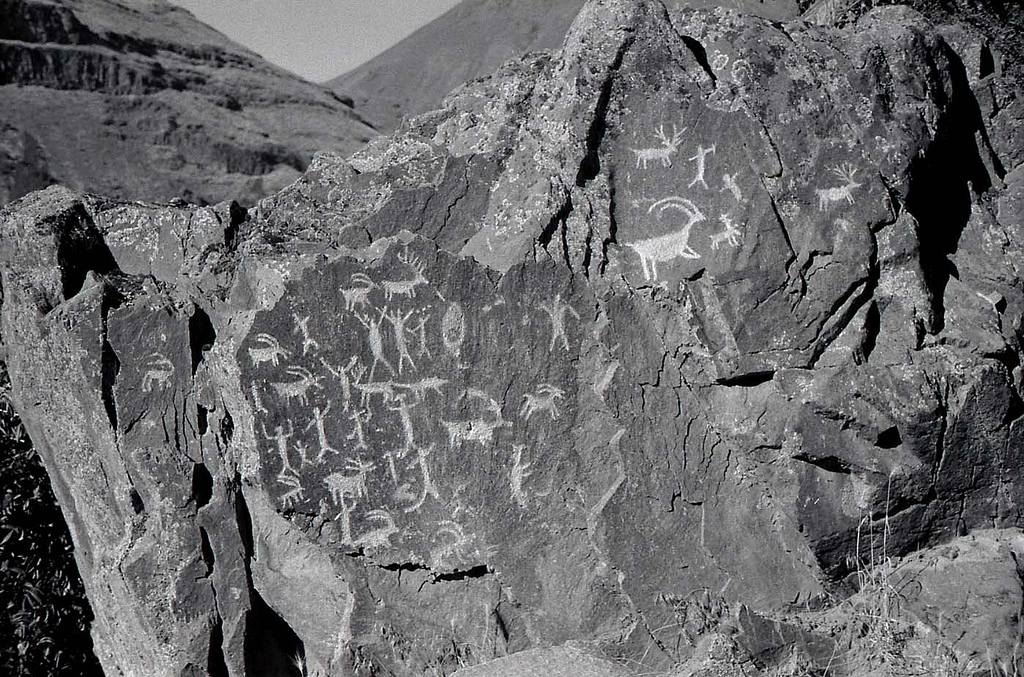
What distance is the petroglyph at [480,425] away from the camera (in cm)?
352

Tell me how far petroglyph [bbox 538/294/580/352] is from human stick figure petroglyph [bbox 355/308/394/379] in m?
0.68

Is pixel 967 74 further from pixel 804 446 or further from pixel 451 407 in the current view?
pixel 451 407

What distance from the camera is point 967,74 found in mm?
4125

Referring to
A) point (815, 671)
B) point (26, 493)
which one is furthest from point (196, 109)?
point (815, 671)

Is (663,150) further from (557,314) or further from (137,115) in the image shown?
(137,115)

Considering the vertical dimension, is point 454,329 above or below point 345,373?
above

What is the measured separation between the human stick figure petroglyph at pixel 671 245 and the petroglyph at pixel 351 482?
1.44 m

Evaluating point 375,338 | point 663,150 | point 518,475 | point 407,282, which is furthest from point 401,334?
point 663,150

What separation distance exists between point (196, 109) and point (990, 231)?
445 inches

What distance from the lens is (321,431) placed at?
353cm

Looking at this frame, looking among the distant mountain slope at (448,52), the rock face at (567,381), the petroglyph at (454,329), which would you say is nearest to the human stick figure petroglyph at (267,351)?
the rock face at (567,381)

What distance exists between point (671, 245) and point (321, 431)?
168 centimetres

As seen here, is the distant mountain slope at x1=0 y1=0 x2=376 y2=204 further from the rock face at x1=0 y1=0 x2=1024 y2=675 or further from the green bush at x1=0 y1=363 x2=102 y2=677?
the rock face at x1=0 y1=0 x2=1024 y2=675

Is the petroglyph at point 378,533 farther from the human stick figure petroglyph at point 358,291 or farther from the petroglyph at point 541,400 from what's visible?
the human stick figure petroglyph at point 358,291
